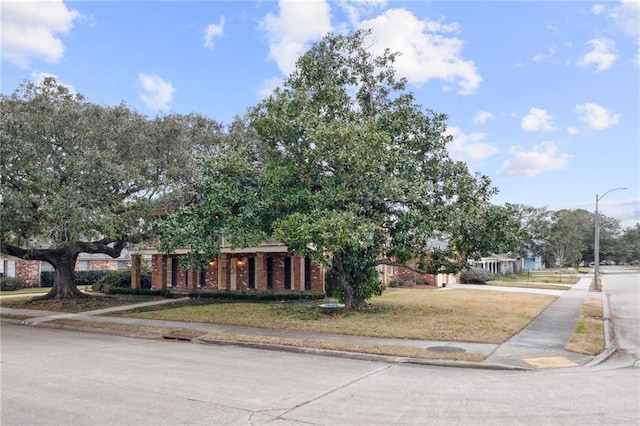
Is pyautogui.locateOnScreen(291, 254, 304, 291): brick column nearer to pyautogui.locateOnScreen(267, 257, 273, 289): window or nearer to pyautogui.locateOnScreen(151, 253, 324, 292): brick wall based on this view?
pyautogui.locateOnScreen(151, 253, 324, 292): brick wall

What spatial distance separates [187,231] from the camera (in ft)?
51.9

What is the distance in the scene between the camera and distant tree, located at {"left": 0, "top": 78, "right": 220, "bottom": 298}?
17094 millimetres

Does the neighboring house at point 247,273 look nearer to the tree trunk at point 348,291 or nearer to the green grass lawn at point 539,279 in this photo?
the tree trunk at point 348,291

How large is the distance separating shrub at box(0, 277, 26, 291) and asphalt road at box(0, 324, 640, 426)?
92.2 feet

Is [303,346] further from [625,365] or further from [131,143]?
[131,143]

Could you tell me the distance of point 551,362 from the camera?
10.1 m

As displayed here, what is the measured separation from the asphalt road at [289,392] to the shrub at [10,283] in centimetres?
2810

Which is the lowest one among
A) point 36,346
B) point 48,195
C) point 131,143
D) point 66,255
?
point 36,346

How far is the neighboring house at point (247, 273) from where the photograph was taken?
27266 mm

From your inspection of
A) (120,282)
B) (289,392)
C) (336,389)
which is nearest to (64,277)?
(120,282)

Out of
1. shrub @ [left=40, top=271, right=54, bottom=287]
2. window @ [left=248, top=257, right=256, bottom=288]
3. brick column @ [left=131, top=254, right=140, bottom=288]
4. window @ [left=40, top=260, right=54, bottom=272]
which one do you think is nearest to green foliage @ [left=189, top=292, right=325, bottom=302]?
window @ [left=248, top=257, right=256, bottom=288]

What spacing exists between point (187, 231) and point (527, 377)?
1089 centimetres

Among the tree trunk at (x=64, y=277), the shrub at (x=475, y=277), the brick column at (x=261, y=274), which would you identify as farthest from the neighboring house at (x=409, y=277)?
the tree trunk at (x=64, y=277)

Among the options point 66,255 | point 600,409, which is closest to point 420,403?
point 600,409
